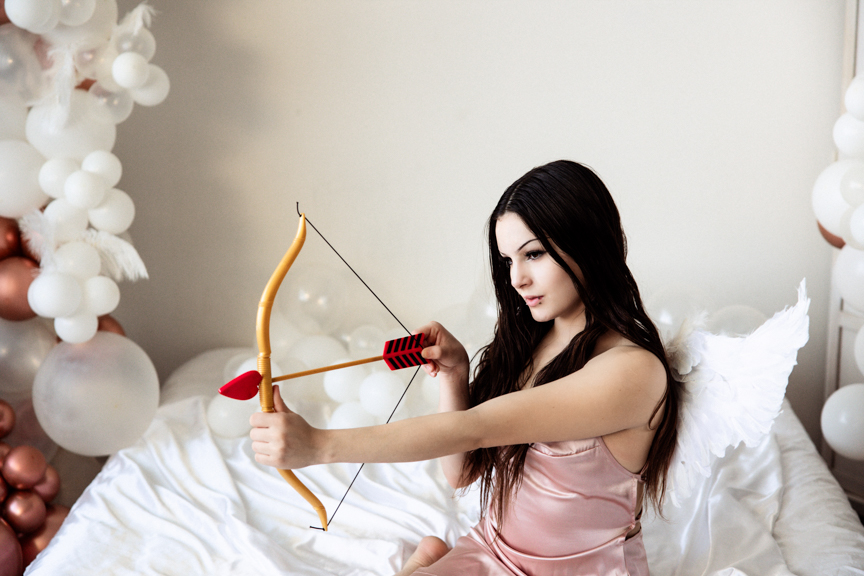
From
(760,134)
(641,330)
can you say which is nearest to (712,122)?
(760,134)

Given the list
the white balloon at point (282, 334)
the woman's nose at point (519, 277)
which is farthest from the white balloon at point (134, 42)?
the woman's nose at point (519, 277)

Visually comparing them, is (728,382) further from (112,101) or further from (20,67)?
(20,67)

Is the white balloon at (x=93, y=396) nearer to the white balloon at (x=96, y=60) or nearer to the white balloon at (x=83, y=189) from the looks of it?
the white balloon at (x=83, y=189)

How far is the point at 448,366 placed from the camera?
1.25 m

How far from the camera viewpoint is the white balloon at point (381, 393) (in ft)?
6.37

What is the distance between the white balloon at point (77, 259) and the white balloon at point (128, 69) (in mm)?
465

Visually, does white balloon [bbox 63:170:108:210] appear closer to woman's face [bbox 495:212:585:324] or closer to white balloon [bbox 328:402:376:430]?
white balloon [bbox 328:402:376:430]

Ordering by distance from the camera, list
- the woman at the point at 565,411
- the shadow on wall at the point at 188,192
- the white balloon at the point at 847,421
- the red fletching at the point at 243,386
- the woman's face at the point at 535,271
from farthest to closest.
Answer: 1. the shadow on wall at the point at 188,192
2. the white balloon at the point at 847,421
3. the woman's face at the point at 535,271
4. the woman at the point at 565,411
5. the red fletching at the point at 243,386

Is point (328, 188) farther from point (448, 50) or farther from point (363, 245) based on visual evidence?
point (448, 50)

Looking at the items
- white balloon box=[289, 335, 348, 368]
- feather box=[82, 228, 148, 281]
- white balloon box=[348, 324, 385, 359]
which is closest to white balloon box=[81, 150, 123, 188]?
feather box=[82, 228, 148, 281]

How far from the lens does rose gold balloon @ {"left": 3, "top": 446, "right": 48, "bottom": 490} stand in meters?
1.79

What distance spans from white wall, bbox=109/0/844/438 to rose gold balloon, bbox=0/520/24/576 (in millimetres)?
1039

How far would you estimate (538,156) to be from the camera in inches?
98.0

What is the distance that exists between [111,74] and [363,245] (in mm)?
1042
